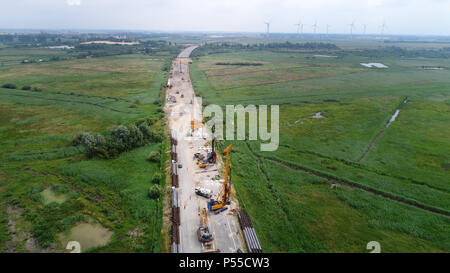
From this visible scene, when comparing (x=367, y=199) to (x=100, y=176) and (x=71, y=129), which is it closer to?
(x=100, y=176)

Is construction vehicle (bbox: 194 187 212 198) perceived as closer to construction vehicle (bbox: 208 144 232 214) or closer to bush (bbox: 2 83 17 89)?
construction vehicle (bbox: 208 144 232 214)

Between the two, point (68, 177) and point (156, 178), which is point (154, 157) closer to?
point (156, 178)

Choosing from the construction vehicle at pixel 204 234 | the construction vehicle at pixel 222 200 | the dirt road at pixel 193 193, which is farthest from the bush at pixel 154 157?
the construction vehicle at pixel 204 234

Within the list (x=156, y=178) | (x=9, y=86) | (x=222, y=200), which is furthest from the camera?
(x=9, y=86)

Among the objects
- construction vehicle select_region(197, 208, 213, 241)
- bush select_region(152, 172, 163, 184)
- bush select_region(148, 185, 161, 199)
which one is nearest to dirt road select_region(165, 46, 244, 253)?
construction vehicle select_region(197, 208, 213, 241)

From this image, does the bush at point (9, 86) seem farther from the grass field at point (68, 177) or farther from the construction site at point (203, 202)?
the construction site at point (203, 202)

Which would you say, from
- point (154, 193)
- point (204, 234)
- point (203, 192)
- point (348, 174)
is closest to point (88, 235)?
point (154, 193)
